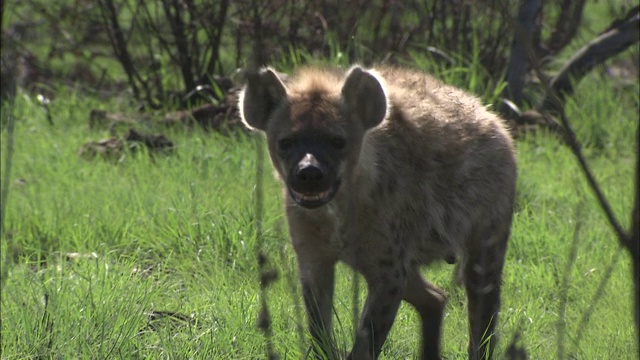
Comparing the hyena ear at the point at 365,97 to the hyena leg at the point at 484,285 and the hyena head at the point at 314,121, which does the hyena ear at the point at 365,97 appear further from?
the hyena leg at the point at 484,285

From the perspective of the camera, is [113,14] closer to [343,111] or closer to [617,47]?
[617,47]

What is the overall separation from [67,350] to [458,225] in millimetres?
1258

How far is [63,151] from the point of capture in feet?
18.9

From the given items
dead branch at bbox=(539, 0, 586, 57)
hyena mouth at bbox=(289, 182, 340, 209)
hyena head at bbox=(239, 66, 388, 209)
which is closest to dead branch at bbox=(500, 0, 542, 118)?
dead branch at bbox=(539, 0, 586, 57)

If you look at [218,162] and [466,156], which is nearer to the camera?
[466,156]

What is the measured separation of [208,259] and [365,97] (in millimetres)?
1307

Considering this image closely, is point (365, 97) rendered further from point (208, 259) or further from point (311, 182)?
point (208, 259)

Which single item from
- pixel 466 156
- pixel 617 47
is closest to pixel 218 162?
pixel 466 156

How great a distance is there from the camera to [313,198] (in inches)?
115

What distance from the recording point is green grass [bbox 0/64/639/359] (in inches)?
129

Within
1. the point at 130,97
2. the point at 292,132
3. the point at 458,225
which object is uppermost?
the point at 292,132

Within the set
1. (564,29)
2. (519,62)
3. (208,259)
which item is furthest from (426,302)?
(564,29)

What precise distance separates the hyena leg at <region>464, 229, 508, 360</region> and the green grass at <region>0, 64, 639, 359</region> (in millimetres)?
81

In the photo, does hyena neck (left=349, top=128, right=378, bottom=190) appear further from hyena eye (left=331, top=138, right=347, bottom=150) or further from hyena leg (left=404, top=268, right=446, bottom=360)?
hyena leg (left=404, top=268, right=446, bottom=360)
